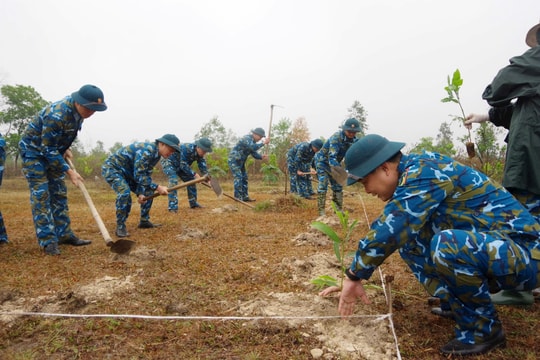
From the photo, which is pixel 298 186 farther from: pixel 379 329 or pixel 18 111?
pixel 18 111

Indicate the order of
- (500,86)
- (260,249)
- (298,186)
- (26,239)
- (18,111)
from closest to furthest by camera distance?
(500,86)
(260,249)
(26,239)
(298,186)
(18,111)

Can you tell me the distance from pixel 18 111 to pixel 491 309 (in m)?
22.9

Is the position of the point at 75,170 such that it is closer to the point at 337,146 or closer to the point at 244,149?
the point at 337,146

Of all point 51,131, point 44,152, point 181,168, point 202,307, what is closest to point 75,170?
point 44,152

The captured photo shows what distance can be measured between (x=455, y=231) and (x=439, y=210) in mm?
150

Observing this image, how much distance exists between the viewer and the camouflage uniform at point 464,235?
1574mm

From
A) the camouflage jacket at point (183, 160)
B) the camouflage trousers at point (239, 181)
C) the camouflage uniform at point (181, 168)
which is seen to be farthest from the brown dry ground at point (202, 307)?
the camouflage trousers at point (239, 181)

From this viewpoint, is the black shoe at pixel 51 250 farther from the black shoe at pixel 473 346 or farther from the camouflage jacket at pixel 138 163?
the black shoe at pixel 473 346

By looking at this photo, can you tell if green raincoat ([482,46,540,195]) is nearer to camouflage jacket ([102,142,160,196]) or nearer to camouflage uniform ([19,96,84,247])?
camouflage uniform ([19,96,84,247])

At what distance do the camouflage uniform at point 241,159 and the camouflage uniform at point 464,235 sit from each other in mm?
7624

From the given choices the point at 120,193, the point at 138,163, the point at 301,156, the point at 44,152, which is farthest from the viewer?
the point at 301,156

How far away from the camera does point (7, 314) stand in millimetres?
2230

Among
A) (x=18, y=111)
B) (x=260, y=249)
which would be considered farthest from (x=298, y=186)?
(x=18, y=111)

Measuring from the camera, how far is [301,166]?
10.3 m
